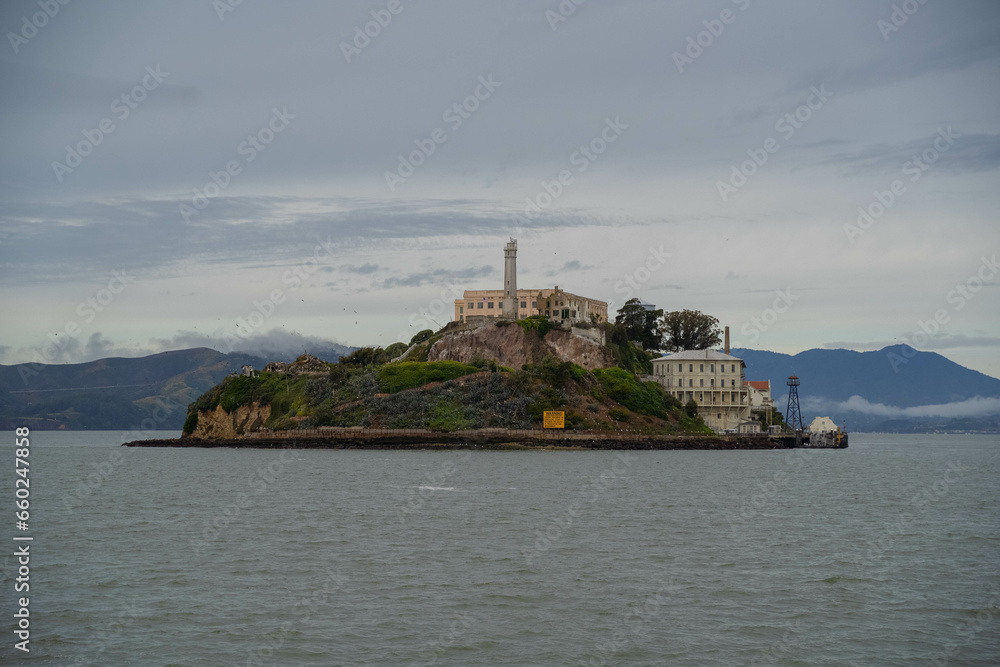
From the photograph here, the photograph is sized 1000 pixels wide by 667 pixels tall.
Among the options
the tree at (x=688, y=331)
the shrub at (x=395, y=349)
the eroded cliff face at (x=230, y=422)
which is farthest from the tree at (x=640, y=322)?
the eroded cliff face at (x=230, y=422)

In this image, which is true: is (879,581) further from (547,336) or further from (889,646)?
(547,336)

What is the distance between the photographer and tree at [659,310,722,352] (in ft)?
427

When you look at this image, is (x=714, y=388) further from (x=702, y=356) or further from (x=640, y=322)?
(x=640, y=322)

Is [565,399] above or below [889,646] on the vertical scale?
above

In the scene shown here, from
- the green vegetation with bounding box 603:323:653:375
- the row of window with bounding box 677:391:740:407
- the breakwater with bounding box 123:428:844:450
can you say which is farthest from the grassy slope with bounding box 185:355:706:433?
the green vegetation with bounding box 603:323:653:375

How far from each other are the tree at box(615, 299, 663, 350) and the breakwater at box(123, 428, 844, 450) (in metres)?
31.1

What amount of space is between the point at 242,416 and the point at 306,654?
97.2 meters

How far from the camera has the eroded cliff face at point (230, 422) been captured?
10981 centimetres

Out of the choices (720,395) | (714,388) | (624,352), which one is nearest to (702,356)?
(714,388)

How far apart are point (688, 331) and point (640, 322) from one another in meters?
6.67

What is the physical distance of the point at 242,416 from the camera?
Answer: 112000 millimetres

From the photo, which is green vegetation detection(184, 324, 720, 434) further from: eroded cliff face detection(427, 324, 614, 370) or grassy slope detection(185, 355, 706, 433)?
eroded cliff face detection(427, 324, 614, 370)

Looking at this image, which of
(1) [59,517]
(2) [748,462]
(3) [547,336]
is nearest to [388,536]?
(1) [59,517]

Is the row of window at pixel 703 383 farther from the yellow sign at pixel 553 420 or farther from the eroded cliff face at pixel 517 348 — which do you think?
the yellow sign at pixel 553 420
